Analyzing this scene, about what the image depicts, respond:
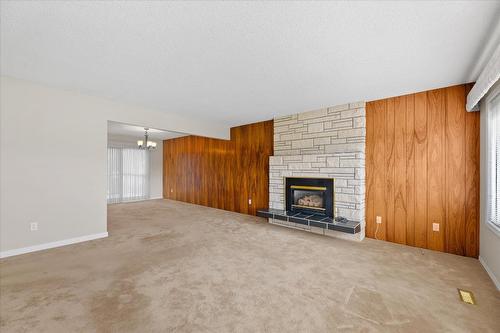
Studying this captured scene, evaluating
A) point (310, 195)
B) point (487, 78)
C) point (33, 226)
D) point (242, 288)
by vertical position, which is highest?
point (487, 78)

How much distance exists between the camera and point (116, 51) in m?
2.20

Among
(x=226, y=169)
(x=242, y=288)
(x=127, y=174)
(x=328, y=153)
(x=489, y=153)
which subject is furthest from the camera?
(x=127, y=174)

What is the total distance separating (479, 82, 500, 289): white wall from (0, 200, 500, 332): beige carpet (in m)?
0.12

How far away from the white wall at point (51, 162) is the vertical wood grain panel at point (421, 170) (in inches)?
197

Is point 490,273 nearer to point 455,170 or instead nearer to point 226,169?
point 455,170

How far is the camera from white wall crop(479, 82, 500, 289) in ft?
7.53

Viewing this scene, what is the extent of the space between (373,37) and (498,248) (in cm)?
260

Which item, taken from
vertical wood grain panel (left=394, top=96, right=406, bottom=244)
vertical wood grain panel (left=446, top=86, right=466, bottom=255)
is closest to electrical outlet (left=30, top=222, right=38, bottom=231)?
vertical wood grain panel (left=394, top=96, right=406, bottom=244)

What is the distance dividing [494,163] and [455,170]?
0.56 metres

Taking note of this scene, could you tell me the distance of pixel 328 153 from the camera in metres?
4.17

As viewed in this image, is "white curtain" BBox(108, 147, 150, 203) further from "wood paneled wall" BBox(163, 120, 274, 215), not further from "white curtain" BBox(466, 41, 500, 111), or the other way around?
"white curtain" BBox(466, 41, 500, 111)

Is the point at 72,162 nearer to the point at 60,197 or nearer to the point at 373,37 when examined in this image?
the point at 60,197

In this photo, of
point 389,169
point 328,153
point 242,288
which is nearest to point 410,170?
point 389,169

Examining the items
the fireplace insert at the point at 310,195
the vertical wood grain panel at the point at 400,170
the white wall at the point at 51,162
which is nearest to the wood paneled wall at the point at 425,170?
the vertical wood grain panel at the point at 400,170
